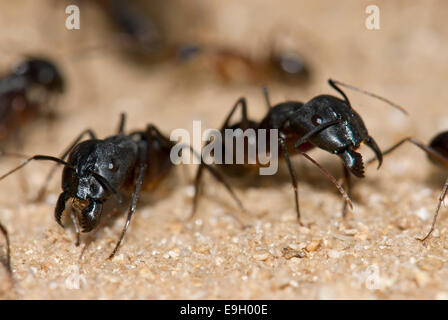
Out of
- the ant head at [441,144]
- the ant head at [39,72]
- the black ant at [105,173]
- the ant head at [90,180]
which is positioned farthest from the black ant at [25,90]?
the ant head at [441,144]

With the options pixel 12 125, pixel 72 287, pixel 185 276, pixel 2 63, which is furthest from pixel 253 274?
pixel 2 63

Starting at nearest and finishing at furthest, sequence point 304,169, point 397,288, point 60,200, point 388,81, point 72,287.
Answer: point 397,288
point 72,287
point 60,200
point 304,169
point 388,81

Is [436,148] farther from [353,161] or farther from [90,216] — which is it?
[90,216]

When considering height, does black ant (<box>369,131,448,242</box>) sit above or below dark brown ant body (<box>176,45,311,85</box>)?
below

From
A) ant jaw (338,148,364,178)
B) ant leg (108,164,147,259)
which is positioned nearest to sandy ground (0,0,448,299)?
ant leg (108,164,147,259)

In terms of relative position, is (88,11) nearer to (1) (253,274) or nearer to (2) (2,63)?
Result: (2) (2,63)

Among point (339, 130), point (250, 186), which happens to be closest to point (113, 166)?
point (250, 186)

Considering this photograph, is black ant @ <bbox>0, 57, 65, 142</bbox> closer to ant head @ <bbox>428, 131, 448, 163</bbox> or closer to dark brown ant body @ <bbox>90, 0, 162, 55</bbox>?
dark brown ant body @ <bbox>90, 0, 162, 55</bbox>
